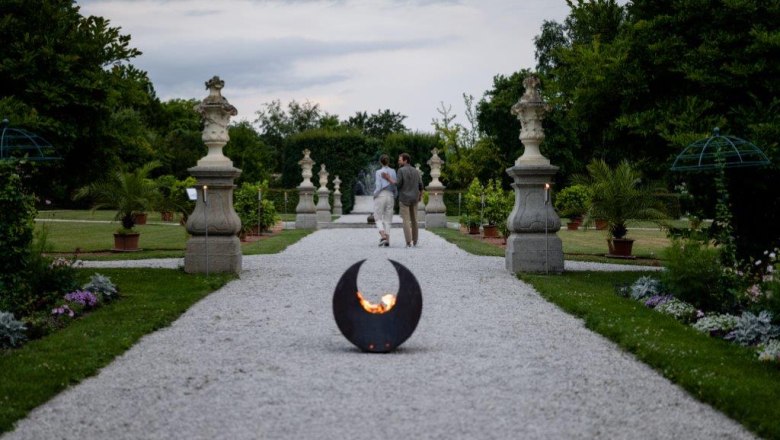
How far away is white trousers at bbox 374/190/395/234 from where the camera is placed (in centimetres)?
2002

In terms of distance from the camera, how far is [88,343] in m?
7.50

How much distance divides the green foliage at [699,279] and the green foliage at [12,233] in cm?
702

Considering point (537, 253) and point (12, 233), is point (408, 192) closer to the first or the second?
point (537, 253)

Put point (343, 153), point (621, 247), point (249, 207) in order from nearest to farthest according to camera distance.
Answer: point (621, 247) < point (249, 207) < point (343, 153)

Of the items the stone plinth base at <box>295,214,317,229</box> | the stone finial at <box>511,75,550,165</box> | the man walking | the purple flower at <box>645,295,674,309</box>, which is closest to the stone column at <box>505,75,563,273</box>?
the stone finial at <box>511,75,550,165</box>

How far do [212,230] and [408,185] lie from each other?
24.2 feet

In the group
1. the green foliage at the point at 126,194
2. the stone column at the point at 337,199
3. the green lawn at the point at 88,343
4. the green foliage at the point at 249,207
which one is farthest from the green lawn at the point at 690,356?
the stone column at the point at 337,199

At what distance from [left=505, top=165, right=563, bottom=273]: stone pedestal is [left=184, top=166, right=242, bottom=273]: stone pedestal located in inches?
174

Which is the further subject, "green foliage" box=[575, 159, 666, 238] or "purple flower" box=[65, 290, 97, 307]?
"green foliage" box=[575, 159, 666, 238]

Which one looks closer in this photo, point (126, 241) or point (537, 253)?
point (537, 253)

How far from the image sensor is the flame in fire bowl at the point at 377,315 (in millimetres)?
7125

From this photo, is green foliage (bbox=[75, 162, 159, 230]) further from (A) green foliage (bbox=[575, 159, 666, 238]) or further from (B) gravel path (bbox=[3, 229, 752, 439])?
(B) gravel path (bbox=[3, 229, 752, 439])

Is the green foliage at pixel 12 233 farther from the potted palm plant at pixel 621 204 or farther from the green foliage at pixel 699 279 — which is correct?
the potted palm plant at pixel 621 204

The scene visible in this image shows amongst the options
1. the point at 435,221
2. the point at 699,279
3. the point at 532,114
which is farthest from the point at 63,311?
the point at 435,221
